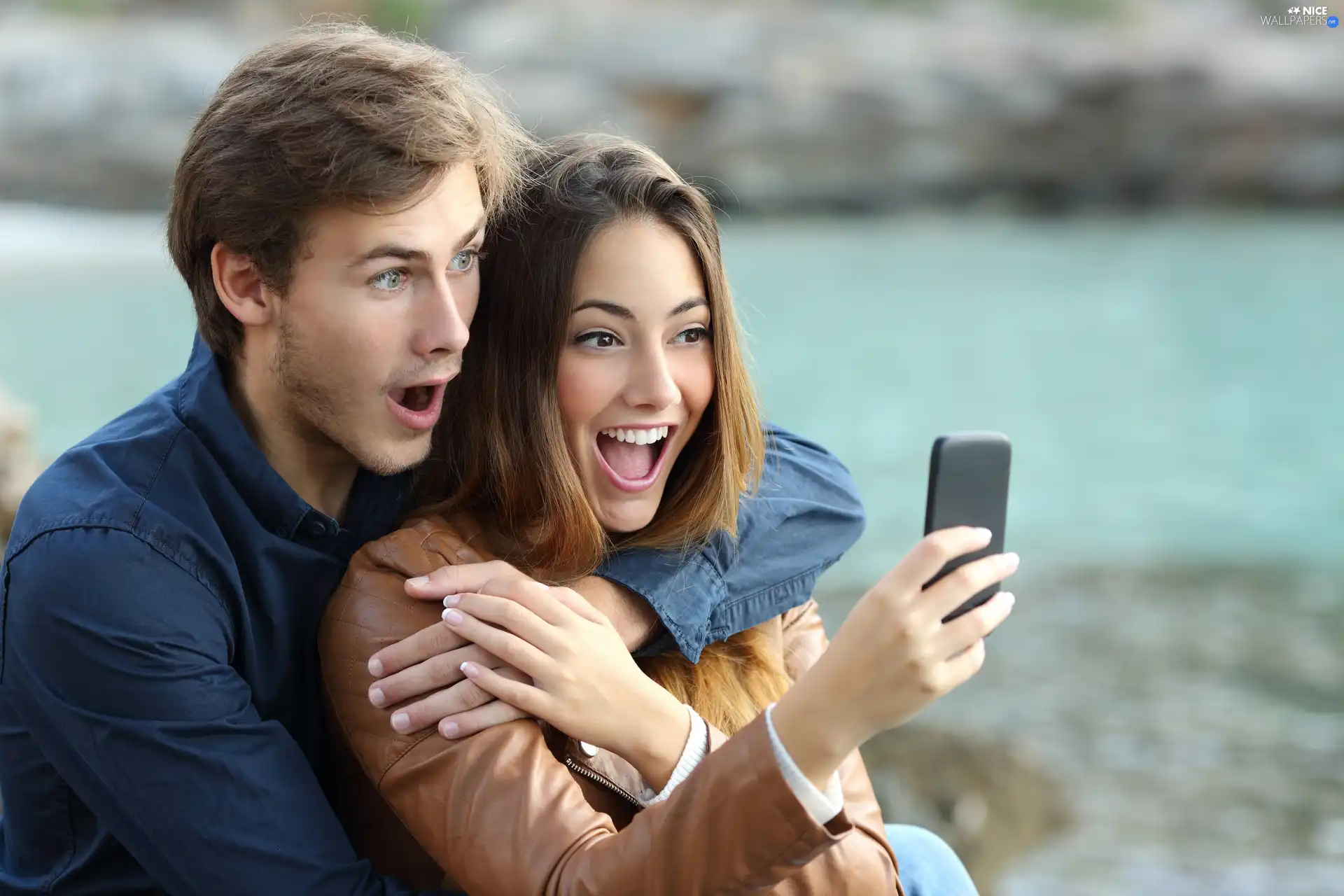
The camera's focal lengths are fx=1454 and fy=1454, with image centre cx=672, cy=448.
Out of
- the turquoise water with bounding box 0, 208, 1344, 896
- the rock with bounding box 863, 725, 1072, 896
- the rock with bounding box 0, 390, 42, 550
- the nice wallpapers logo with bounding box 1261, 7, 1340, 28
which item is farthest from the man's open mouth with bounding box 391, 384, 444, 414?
the nice wallpapers logo with bounding box 1261, 7, 1340, 28

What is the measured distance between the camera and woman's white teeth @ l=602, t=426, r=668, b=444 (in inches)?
68.8

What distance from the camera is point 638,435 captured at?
1.75 meters

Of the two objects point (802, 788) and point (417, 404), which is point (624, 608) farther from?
point (802, 788)

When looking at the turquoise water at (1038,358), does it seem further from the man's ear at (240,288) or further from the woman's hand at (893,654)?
the woman's hand at (893,654)

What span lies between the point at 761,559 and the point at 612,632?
13.1 inches

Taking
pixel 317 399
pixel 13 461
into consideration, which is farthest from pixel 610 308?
pixel 13 461

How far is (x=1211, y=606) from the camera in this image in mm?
5645

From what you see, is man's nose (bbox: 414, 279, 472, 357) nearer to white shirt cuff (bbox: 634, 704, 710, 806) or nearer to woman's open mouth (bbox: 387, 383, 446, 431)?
woman's open mouth (bbox: 387, 383, 446, 431)

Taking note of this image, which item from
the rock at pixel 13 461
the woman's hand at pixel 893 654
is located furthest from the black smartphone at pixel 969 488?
the rock at pixel 13 461

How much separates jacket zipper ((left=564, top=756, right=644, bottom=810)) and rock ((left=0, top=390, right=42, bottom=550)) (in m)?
1.91

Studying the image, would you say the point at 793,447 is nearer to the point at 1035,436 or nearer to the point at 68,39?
the point at 1035,436

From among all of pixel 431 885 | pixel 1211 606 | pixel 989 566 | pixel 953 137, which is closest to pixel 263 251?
pixel 431 885

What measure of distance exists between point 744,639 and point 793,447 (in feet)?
1.15

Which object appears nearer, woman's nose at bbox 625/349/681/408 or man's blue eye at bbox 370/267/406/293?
man's blue eye at bbox 370/267/406/293
